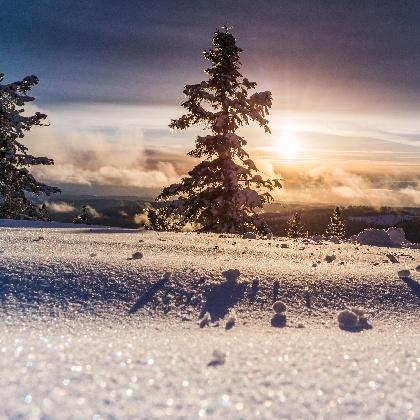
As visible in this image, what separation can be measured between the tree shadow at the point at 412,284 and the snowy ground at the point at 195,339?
0.02 m

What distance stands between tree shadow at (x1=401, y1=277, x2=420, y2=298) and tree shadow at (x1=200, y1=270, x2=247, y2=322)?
3.88 ft

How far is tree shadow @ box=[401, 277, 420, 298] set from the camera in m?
3.02

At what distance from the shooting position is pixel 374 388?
1370mm

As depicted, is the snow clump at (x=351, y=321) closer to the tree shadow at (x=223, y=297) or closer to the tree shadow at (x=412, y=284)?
the tree shadow at (x=223, y=297)

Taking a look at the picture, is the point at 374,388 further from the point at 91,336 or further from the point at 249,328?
the point at 91,336

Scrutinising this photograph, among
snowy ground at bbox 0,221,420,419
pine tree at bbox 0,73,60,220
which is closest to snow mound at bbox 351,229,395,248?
snowy ground at bbox 0,221,420,419

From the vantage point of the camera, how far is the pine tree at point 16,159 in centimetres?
2050

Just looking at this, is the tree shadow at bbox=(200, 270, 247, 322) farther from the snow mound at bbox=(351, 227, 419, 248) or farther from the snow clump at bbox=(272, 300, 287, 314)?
the snow mound at bbox=(351, 227, 419, 248)

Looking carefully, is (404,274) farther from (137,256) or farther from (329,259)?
(137,256)

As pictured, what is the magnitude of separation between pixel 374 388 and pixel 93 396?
854mm

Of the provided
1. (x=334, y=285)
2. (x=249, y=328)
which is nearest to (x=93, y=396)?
(x=249, y=328)

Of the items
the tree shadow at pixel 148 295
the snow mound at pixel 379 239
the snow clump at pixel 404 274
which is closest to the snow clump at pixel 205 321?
the tree shadow at pixel 148 295

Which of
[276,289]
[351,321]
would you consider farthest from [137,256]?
[351,321]

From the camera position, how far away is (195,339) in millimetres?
1937
